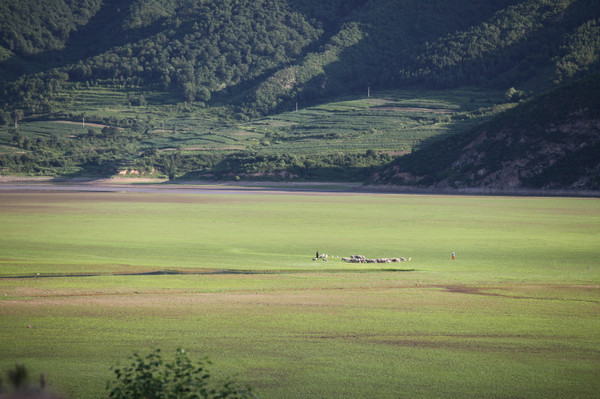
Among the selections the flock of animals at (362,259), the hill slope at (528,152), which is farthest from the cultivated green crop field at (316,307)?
the hill slope at (528,152)

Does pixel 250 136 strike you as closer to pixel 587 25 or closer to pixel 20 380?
pixel 587 25

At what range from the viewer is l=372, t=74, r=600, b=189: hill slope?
9931 cm

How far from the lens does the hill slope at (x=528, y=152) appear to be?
99.3 metres

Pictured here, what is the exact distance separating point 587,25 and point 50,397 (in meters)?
202

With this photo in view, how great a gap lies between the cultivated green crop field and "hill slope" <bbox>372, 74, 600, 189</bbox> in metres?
50.5

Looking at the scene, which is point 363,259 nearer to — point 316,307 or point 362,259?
point 362,259

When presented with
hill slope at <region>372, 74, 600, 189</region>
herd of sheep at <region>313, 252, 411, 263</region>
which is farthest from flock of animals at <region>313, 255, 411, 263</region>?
hill slope at <region>372, 74, 600, 189</region>

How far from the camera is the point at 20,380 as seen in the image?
282 inches

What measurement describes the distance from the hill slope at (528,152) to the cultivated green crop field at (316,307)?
50.5 m

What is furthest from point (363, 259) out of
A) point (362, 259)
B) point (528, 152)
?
Answer: point (528, 152)

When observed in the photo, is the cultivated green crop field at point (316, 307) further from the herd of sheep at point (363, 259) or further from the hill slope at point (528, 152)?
the hill slope at point (528, 152)

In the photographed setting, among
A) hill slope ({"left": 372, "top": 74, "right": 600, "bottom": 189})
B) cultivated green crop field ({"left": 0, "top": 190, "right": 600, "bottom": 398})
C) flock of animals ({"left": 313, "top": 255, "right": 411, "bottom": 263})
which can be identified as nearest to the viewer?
cultivated green crop field ({"left": 0, "top": 190, "right": 600, "bottom": 398})

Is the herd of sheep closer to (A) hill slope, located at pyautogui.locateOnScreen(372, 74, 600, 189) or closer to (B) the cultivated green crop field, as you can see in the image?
(B) the cultivated green crop field

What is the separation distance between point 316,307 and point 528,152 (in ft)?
286
